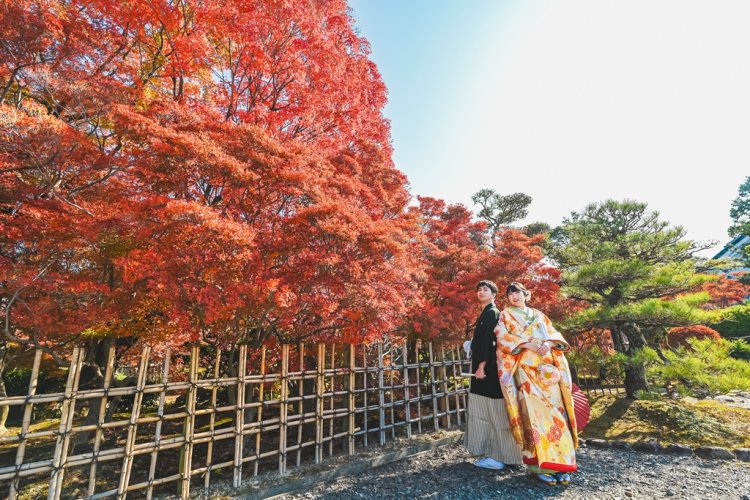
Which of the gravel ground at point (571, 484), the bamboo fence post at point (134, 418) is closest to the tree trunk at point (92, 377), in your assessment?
the bamboo fence post at point (134, 418)

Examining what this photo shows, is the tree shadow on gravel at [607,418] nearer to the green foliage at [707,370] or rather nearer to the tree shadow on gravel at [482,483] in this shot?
the green foliage at [707,370]

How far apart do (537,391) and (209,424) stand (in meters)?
4.00

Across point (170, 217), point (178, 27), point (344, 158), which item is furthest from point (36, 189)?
point (344, 158)

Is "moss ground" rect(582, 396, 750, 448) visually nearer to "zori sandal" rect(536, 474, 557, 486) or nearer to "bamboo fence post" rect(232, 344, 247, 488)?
"zori sandal" rect(536, 474, 557, 486)

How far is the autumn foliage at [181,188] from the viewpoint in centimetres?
385

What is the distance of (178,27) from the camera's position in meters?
5.75

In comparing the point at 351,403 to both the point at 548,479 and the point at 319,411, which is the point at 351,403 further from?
the point at 548,479

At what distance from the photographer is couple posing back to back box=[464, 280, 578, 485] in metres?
3.52

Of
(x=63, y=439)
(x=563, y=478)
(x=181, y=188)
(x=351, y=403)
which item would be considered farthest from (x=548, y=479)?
(x=181, y=188)

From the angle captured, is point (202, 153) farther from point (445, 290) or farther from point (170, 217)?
point (445, 290)

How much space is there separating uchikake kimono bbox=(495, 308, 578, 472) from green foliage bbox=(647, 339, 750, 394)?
2630 millimetres

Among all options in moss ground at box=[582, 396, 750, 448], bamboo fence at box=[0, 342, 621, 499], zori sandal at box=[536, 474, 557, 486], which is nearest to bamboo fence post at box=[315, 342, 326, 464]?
bamboo fence at box=[0, 342, 621, 499]

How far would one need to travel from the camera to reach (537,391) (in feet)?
12.1

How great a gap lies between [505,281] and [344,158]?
3.99m
